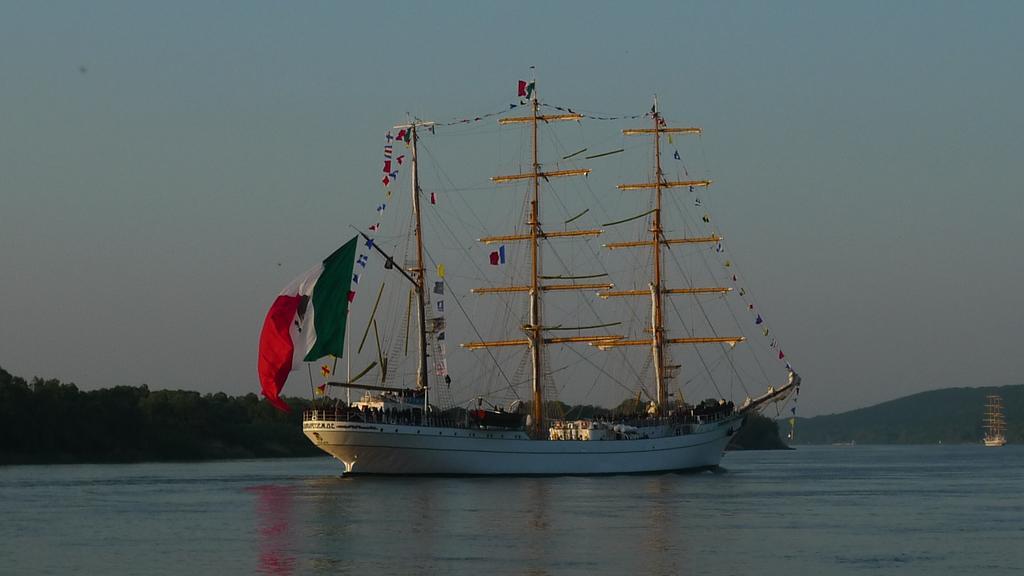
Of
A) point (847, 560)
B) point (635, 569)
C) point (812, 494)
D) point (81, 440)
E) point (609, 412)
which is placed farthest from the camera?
point (81, 440)

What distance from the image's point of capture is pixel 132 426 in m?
139

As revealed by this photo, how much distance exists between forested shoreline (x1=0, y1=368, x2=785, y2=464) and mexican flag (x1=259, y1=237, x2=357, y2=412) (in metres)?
27.3

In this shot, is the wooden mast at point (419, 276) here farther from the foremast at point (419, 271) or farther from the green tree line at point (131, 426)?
the green tree line at point (131, 426)

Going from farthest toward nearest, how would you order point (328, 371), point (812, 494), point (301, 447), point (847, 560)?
point (301, 447) < point (328, 371) < point (812, 494) < point (847, 560)

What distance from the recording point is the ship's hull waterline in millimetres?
83625

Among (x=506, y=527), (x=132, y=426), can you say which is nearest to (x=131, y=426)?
(x=132, y=426)

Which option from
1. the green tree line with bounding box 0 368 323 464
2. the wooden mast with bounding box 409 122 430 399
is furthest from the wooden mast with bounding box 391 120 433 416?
the green tree line with bounding box 0 368 323 464

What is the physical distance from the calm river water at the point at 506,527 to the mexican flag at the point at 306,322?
6344 millimetres

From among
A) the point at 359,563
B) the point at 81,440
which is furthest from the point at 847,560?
the point at 81,440

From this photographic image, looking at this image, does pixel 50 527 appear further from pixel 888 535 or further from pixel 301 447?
pixel 301 447

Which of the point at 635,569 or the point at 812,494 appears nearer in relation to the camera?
the point at 635,569

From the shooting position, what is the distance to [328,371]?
84.1 metres

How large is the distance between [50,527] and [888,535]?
2990 centimetres

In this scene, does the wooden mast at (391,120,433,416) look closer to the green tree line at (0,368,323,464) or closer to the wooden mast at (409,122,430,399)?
the wooden mast at (409,122,430,399)
